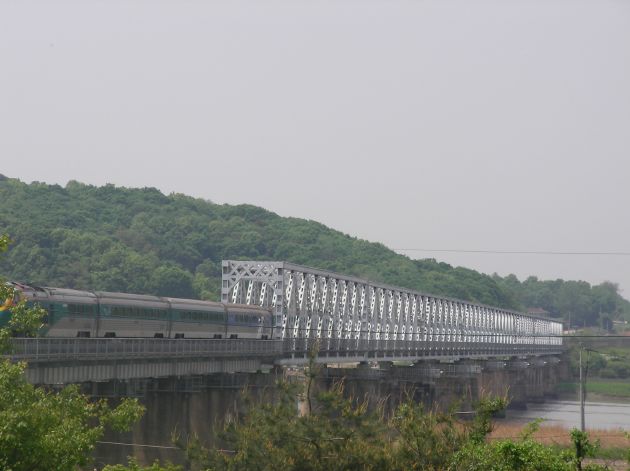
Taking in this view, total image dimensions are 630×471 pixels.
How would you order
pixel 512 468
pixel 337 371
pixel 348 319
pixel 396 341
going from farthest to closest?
pixel 396 341 < pixel 348 319 < pixel 337 371 < pixel 512 468

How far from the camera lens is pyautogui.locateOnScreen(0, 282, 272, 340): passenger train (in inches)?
1914

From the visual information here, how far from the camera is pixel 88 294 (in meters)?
52.0

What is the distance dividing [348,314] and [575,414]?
50123 millimetres

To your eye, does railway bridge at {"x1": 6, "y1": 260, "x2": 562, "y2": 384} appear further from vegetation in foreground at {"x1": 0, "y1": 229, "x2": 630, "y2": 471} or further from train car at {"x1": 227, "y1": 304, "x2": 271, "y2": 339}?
vegetation in foreground at {"x1": 0, "y1": 229, "x2": 630, "y2": 471}

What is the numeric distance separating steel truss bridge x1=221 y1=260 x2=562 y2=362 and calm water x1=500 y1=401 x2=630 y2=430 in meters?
10.3

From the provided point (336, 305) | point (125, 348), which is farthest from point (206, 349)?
point (336, 305)

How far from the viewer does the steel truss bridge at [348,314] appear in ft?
264

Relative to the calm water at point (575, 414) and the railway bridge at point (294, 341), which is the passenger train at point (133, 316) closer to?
the railway bridge at point (294, 341)

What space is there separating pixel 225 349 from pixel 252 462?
91.7 ft

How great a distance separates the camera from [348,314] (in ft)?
335

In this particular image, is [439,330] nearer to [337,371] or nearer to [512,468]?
[337,371]

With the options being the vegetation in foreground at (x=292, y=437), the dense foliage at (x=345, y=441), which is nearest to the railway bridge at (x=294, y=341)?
the dense foliage at (x=345, y=441)

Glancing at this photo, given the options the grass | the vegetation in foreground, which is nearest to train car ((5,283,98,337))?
the vegetation in foreground

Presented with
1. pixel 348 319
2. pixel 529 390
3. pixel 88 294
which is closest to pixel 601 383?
pixel 529 390
